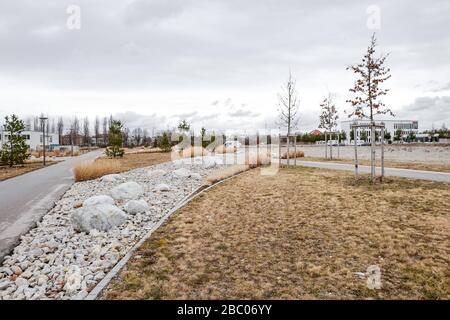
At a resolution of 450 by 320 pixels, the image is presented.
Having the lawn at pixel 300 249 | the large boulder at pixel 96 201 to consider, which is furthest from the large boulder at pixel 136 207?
the lawn at pixel 300 249

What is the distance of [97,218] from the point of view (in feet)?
24.5

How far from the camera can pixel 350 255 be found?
5355 millimetres

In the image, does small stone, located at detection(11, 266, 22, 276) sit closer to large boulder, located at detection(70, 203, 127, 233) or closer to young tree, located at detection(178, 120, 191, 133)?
large boulder, located at detection(70, 203, 127, 233)

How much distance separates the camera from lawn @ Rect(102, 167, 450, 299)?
14.3ft

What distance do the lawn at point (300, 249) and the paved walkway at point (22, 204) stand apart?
11.4ft

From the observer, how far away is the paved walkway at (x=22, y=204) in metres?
7.41

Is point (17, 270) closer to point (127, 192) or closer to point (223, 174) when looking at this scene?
point (127, 192)

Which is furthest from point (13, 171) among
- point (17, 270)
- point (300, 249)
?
point (300, 249)

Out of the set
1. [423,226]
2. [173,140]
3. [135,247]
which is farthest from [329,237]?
[173,140]

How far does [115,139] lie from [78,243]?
26.1 meters

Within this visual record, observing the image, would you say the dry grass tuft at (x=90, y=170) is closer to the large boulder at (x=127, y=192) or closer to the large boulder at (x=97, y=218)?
the large boulder at (x=127, y=192)

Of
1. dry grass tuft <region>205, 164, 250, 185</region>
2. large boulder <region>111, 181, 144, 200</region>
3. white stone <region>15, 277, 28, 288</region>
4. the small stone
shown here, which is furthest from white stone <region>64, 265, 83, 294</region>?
dry grass tuft <region>205, 164, 250, 185</region>

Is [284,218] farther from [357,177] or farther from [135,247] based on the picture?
[357,177]

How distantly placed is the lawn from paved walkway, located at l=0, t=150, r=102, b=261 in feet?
11.4
